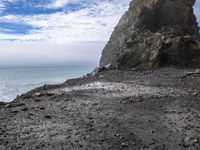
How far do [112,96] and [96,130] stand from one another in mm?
5464

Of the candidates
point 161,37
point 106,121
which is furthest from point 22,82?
point 106,121

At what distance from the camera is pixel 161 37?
3303 centimetres

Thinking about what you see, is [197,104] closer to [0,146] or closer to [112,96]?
[112,96]

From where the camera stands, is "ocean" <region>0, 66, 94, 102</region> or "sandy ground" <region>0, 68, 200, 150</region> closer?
"sandy ground" <region>0, 68, 200, 150</region>

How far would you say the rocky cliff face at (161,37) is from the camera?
3164 centimetres

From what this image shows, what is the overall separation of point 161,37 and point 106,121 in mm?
22760

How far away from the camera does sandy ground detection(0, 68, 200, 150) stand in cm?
941

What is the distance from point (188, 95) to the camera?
1516 cm

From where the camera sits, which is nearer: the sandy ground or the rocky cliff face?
the sandy ground

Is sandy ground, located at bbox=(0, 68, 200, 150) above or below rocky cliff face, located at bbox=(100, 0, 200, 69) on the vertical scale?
below

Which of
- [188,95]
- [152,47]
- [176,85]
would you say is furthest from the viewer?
[152,47]

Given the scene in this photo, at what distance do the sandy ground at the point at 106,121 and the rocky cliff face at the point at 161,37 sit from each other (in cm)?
1485

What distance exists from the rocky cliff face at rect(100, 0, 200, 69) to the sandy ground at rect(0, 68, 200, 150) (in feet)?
48.7

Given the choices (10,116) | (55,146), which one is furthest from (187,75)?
(55,146)
